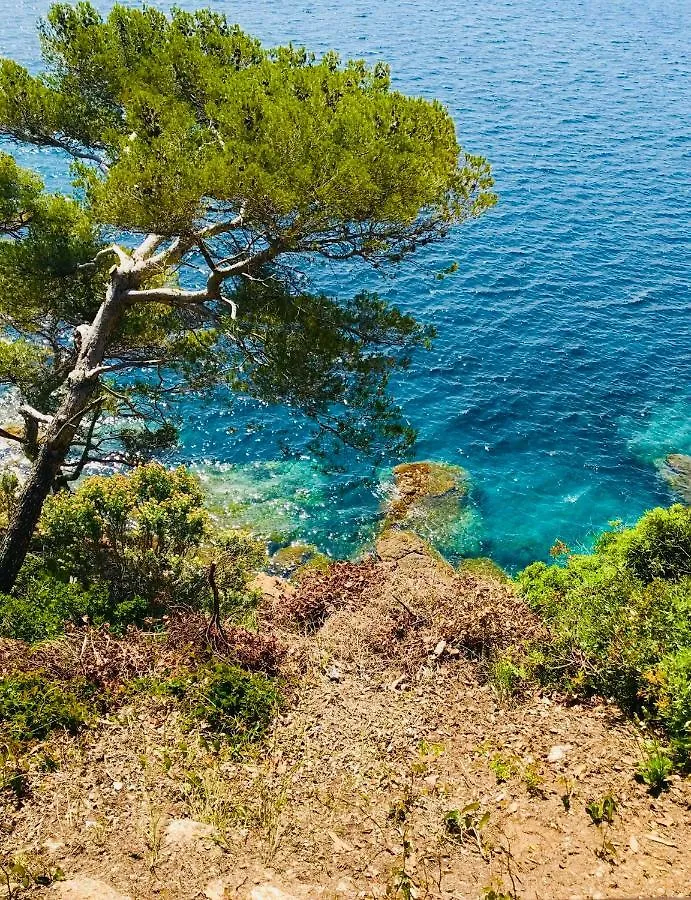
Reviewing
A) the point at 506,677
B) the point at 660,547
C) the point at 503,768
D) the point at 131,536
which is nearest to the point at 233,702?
the point at 503,768

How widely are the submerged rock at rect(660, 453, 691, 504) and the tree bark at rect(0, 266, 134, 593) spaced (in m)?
24.8

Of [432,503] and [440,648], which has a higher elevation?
[432,503]

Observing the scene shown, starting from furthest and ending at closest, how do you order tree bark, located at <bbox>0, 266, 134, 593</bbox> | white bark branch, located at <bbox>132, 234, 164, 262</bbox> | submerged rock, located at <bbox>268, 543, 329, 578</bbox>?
submerged rock, located at <bbox>268, 543, 329, 578</bbox> < white bark branch, located at <bbox>132, 234, 164, 262</bbox> < tree bark, located at <bbox>0, 266, 134, 593</bbox>

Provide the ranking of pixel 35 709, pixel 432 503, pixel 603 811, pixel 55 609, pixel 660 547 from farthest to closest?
pixel 432 503 < pixel 660 547 < pixel 55 609 < pixel 35 709 < pixel 603 811

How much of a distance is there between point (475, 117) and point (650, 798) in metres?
68.2

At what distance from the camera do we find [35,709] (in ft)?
33.4

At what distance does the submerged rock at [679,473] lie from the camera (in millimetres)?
29516

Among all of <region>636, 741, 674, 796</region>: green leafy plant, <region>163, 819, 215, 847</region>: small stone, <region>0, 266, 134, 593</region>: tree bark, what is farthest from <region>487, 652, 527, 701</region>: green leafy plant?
<region>0, 266, 134, 593</region>: tree bark

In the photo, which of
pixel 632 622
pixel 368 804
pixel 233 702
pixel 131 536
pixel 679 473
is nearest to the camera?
pixel 368 804

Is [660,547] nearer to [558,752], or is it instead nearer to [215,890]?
[558,752]

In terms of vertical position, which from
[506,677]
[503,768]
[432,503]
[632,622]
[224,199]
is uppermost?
[224,199]

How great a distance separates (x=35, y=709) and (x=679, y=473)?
94.6 ft

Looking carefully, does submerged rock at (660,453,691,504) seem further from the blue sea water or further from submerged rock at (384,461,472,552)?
submerged rock at (384,461,472,552)

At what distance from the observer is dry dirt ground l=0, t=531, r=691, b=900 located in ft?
25.4
